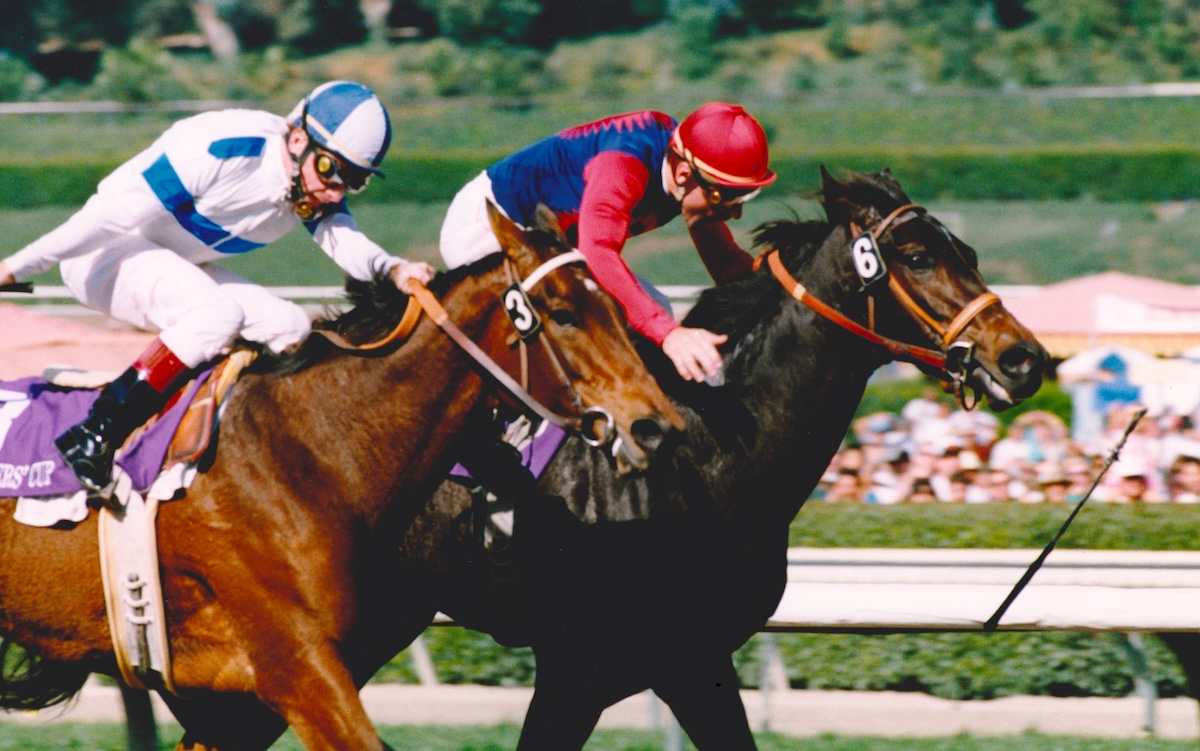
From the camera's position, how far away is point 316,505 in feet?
10.5

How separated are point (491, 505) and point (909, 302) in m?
1.03

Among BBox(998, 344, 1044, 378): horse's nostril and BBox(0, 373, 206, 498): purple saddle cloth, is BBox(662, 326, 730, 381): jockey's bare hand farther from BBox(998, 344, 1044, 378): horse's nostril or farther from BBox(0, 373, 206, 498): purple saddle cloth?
BBox(0, 373, 206, 498): purple saddle cloth

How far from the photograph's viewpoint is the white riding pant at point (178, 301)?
131 inches

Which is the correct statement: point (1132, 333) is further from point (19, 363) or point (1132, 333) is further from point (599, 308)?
point (599, 308)

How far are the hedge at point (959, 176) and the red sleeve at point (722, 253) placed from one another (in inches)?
753

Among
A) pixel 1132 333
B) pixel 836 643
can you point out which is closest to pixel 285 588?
pixel 836 643

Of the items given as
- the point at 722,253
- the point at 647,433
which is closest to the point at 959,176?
the point at 722,253

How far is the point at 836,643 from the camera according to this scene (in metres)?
5.79

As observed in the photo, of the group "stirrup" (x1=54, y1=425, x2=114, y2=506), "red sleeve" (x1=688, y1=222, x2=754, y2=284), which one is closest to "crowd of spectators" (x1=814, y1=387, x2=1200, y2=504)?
"red sleeve" (x1=688, y1=222, x2=754, y2=284)

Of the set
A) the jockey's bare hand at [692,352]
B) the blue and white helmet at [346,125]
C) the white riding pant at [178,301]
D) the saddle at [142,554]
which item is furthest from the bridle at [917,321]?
the saddle at [142,554]

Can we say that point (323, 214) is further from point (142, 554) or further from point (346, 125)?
point (142, 554)

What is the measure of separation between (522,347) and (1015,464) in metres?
5.58

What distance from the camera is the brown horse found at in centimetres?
310

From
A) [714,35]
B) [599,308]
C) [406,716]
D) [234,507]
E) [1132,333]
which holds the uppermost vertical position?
[599,308]
